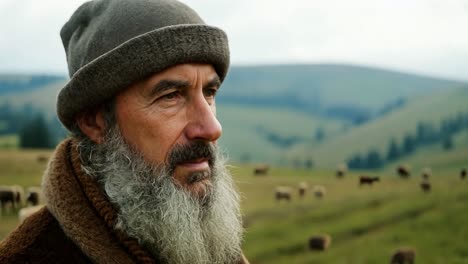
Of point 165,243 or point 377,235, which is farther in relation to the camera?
point 377,235

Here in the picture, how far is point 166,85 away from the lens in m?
2.73

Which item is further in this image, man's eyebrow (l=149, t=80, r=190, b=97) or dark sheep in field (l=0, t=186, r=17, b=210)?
dark sheep in field (l=0, t=186, r=17, b=210)

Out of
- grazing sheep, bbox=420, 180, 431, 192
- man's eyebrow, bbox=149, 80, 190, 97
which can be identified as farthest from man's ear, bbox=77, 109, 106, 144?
grazing sheep, bbox=420, 180, 431, 192

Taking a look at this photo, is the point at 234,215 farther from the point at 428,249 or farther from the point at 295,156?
the point at 295,156

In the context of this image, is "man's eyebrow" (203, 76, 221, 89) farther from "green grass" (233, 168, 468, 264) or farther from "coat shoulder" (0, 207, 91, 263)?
"green grass" (233, 168, 468, 264)

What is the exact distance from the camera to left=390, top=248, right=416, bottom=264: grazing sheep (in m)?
21.8

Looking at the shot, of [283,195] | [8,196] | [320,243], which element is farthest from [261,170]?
[320,243]

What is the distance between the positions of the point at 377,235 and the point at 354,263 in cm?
417

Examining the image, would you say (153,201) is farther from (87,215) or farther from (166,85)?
(166,85)

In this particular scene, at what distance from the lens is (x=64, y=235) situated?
2.65 metres

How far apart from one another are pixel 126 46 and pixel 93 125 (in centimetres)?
48

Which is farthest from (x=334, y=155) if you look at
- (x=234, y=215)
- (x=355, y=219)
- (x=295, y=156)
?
(x=234, y=215)

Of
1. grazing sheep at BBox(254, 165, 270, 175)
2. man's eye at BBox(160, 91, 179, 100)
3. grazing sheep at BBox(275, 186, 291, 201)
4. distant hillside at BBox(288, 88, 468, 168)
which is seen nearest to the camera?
man's eye at BBox(160, 91, 179, 100)

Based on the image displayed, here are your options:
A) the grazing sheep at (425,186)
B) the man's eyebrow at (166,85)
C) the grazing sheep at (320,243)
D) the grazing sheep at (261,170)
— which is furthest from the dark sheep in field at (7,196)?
the man's eyebrow at (166,85)
